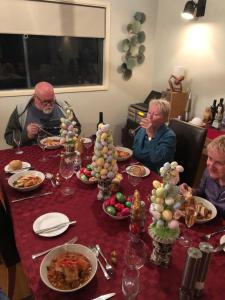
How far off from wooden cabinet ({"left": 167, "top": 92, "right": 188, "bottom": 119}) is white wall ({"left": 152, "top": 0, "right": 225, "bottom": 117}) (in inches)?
5.0

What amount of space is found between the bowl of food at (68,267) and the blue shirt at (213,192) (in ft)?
2.69

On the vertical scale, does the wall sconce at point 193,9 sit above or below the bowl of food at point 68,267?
above

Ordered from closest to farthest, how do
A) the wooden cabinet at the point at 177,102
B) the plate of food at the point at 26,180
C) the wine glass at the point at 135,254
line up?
the wine glass at the point at 135,254 → the plate of food at the point at 26,180 → the wooden cabinet at the point at 177,102

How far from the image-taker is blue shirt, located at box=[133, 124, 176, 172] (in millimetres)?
1961

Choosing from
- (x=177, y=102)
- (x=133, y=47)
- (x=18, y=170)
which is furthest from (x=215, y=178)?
(x=133, y=47)

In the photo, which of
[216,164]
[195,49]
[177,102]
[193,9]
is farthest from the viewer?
[177,102]

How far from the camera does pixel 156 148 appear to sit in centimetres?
201

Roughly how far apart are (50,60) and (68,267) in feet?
9.89

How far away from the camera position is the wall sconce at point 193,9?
288 centimetres

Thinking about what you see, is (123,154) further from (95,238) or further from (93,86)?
(93,86)

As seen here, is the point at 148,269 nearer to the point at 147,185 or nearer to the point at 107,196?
the point at 107,196

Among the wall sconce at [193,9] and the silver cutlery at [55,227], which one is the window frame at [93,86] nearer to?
the wall sconce at [193,9]

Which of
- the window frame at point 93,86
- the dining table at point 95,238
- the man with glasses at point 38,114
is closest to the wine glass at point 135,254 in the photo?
the dining table at point 95,238

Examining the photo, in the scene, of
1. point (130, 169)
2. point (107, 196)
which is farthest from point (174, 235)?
point (130, 169)
